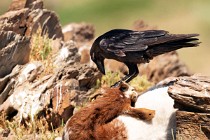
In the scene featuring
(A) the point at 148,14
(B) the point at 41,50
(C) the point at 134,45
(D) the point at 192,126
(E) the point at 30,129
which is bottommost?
(A) the point at 148,14

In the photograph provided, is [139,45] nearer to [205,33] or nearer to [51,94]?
[51,94]

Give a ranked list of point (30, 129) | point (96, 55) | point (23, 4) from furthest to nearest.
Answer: point (23, 4) < point (30, 129) < point (96, 55)

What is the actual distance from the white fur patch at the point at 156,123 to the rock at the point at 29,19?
5.14 metres

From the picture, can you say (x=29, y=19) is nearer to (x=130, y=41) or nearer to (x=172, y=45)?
(x=130, y=41)

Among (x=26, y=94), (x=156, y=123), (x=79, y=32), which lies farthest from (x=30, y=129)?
(x=79, y=32)

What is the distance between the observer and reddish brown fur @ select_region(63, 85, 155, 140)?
1025 centimetres

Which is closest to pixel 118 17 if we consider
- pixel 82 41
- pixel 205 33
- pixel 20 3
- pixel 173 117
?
pixel 205 33

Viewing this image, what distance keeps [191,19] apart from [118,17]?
4.82 m

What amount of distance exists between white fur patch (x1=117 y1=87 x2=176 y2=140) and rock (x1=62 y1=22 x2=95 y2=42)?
9902 millimetres

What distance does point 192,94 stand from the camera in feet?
33.4

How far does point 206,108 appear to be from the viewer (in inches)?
399

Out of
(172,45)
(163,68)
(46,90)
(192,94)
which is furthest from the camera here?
(163,68)

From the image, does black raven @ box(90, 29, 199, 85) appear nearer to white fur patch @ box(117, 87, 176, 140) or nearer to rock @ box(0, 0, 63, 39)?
white fur patch @ box(117, 87, 176, 140)

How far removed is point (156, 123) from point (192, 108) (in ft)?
1.82
